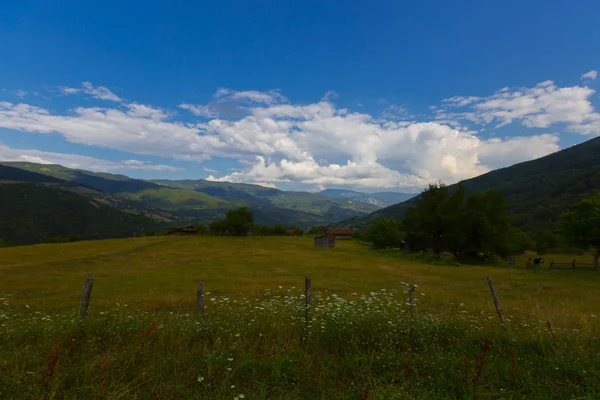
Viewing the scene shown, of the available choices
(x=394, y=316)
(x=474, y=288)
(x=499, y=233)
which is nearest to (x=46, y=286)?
(x=394, y=316)

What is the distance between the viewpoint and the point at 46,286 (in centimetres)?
2752

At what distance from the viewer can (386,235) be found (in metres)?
85.7

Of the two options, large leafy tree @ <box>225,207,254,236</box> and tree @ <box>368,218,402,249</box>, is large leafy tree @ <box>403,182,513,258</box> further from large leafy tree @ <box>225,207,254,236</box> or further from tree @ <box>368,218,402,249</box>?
large leafy tree @ <box>225,207,254,236</box>

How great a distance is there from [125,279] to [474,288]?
35502 millimetres

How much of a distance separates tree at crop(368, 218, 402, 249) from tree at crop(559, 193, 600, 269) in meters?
42.1

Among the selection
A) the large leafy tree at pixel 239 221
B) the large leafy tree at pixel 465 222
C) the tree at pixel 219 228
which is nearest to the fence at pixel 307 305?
the large leafy tree at pixel 465 222

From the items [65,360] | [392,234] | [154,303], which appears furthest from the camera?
[392,234]

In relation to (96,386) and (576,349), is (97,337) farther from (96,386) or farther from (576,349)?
(576,349)

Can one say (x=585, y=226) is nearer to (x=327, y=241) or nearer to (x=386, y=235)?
(x=386, y=235)

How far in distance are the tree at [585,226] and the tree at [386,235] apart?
42112 mm

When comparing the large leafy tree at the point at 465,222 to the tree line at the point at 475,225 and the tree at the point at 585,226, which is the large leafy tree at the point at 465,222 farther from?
the tree at the point at 585,226

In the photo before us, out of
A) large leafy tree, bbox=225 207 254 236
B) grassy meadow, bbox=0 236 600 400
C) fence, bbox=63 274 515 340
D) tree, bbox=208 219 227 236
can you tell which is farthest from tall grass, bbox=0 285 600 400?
tree, bbox=208 219 227 236

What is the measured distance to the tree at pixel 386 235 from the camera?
8564cm

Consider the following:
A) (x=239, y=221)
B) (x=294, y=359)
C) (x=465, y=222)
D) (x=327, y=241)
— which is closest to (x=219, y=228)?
(x=239, y=221)
